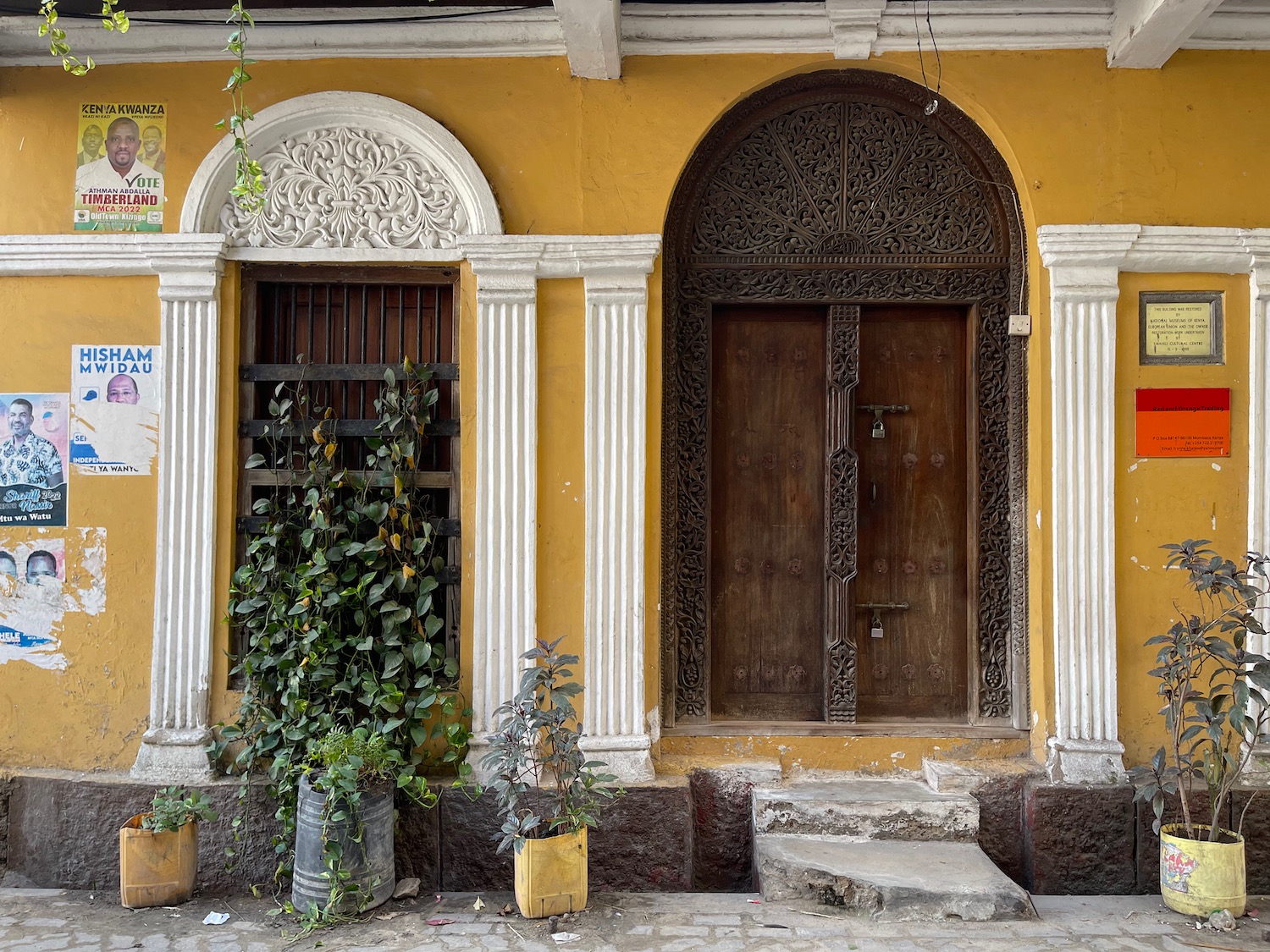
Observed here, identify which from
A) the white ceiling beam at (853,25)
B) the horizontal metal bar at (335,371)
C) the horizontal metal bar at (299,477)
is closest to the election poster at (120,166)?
the horizontal metal bar at (335,371)

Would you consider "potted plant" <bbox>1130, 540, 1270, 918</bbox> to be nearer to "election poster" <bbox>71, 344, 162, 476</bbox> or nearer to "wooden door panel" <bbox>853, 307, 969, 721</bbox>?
"wooden door panel" <bbox>853, 307, 969, 721</bbox>

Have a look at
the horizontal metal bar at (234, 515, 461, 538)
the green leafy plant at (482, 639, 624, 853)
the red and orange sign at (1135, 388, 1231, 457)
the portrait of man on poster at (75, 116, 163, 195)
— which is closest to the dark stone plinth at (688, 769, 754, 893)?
the green leafy plant at (482, 639, 624, 853)

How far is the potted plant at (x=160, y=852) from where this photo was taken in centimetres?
391

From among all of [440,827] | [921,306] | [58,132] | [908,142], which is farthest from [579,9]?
[440,827]

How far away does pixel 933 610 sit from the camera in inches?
181

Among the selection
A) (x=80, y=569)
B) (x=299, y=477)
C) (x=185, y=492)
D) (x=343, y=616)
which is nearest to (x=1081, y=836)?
(x=343, y=616)

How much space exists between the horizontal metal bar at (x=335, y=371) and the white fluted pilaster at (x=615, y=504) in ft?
2.41

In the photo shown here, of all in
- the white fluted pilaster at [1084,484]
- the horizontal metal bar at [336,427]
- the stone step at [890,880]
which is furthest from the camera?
the horizontal metal bar at [336,427]

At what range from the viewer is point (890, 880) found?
12.3 ft

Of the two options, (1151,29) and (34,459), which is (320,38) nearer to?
(34,459)

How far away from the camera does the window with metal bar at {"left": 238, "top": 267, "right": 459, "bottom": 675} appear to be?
4375mm

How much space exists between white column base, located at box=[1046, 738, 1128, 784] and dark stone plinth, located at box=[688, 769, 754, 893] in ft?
4.73

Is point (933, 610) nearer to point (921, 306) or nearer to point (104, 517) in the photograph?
point (921, 306)

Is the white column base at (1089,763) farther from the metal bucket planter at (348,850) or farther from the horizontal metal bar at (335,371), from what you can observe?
the horizontal metal bar at (335,371)
